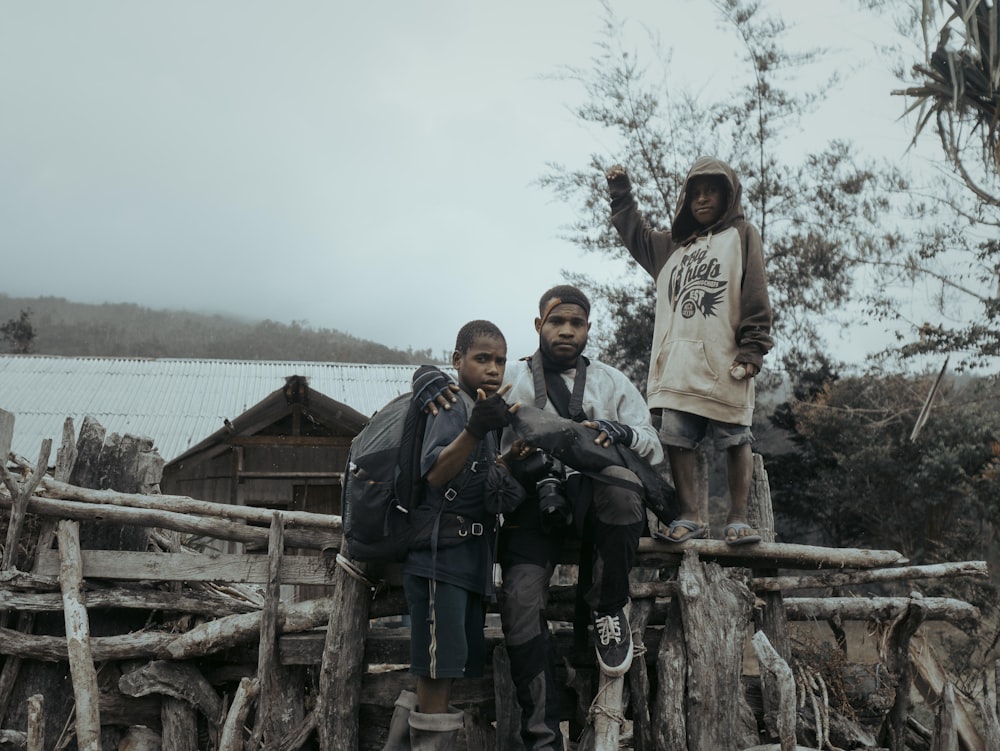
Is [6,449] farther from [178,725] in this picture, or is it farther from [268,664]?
[268,664]

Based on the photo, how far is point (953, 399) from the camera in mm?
15547

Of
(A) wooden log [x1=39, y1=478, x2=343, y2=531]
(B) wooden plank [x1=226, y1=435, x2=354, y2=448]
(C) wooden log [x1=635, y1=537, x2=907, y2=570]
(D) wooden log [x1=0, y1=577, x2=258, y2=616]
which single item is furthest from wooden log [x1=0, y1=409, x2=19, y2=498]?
(B) wooden plank [x1=226, y1=435, x2=354, y2=448]

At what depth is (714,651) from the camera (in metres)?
3.75

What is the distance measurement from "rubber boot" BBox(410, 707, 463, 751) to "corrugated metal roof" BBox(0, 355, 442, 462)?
7.46 metres

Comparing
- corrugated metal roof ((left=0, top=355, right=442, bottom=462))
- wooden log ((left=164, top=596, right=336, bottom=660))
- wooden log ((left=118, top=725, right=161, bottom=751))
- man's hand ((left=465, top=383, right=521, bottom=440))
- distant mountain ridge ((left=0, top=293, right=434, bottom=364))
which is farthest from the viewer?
distant mountain ridge ((left=0, top=293, right=434, bottom=364))

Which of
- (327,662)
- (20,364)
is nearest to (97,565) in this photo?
(327,662)

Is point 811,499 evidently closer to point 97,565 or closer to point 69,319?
point 97,565

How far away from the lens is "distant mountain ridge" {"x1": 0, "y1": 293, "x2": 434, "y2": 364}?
34.4 meters

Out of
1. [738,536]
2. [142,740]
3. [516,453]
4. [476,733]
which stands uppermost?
[516,453]

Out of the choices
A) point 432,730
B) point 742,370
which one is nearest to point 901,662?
point 742,370

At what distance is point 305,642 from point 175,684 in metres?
0.70

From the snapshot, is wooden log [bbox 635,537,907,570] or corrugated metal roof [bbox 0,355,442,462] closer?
wooden log [bbox 635,537,907,570]

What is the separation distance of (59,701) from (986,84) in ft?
31.6

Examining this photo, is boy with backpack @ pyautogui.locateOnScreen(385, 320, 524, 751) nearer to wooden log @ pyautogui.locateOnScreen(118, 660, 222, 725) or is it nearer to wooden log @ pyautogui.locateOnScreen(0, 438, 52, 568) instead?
wooden log @ pyautogui.locateOnScreen(118, 660, 222, 725)
